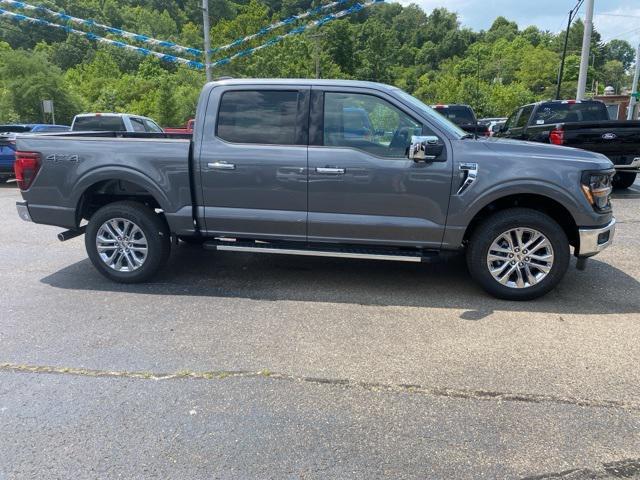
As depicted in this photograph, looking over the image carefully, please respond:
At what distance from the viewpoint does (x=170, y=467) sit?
2.64 m

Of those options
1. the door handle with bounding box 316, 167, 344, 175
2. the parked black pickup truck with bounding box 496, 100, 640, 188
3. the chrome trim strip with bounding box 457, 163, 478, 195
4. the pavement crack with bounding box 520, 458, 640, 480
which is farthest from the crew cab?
the pavement crack with bounding box 520, 458, 640, 480

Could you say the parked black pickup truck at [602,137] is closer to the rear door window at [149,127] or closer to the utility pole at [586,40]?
the utility pole at [586,40]

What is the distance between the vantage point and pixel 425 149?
183 inches

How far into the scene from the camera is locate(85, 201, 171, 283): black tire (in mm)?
5328

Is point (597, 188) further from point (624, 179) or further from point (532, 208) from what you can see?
point (624, 179)

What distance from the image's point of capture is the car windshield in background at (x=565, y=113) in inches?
457

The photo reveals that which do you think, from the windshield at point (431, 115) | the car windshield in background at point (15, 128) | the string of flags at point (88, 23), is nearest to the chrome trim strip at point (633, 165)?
the windshield at point (431, 115)

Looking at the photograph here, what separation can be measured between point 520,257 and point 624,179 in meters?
8.39

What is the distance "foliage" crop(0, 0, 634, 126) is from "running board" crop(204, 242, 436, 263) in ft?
99.0

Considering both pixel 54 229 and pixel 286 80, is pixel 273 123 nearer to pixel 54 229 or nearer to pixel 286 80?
pixel 286 80

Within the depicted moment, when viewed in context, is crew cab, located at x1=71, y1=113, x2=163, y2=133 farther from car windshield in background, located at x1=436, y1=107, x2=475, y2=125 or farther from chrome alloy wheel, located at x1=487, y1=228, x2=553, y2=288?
chrome alloy wheel, located at x1=487, y1=228, x2=553, y2=288

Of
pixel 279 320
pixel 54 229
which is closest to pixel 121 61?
pixel 54 229

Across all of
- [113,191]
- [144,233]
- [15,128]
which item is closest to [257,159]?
[144,233]

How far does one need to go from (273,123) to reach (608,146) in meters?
7.67
